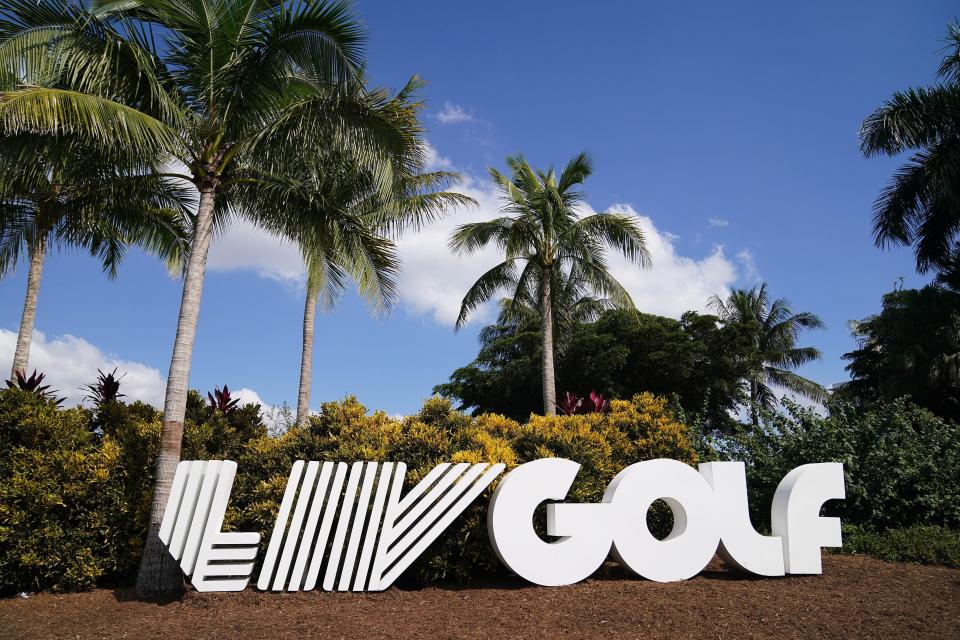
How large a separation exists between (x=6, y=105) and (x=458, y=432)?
5927mm

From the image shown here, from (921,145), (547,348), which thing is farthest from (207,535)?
(921,145)

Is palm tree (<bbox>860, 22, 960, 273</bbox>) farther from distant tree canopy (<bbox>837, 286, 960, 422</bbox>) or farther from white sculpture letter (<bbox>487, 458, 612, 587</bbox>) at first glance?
white sculpture letter (<bbox>487, 458, 612, 587</bbox>)

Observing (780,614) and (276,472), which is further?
(276,472)

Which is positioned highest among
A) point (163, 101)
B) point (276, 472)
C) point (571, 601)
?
point (163, 101)

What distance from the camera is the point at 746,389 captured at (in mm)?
31656

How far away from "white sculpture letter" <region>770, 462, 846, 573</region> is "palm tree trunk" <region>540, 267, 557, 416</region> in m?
6.63

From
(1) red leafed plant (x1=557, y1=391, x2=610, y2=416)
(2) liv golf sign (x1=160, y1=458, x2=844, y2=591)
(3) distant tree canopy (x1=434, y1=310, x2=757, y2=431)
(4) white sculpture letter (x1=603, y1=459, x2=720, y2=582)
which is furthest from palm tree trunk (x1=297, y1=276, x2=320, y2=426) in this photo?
(3) distant tree canopy (x1=434, y1=310, x2=757, y2=431)

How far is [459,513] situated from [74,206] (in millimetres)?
8220

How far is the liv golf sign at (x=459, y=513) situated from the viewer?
6824 millimetres

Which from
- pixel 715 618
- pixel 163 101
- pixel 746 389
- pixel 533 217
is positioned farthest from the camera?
pixel 746 389

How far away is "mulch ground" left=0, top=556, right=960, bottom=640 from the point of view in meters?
5.65

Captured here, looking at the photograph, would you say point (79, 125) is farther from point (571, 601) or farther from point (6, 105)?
point (571, 601)

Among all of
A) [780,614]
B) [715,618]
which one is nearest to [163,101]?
[715,618]

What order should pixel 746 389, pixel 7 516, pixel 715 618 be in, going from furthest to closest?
1. pixel 746 389
2. pixel 7 516
3. pixel 715 618
